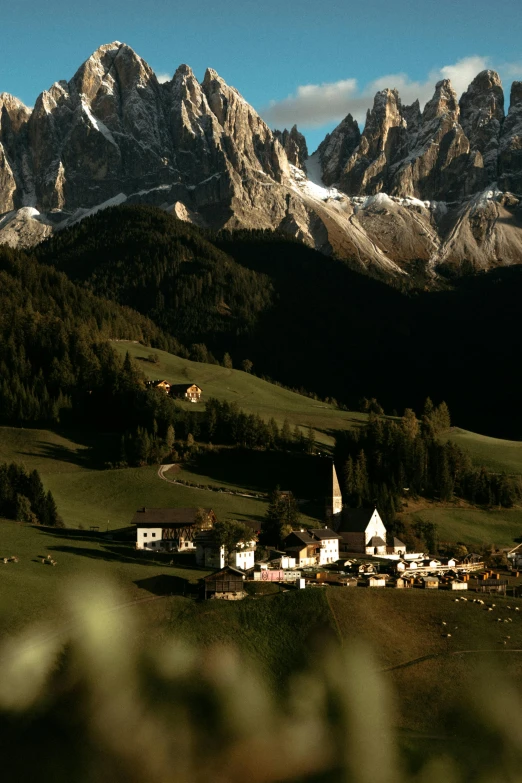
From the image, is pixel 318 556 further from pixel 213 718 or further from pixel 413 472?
pixel 213 718

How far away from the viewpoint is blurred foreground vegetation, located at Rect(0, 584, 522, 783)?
213 ft

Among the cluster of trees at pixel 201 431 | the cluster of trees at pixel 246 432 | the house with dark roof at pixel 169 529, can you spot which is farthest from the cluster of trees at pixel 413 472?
the house with dark roof at pixel 169 529

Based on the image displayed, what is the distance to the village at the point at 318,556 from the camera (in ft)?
328

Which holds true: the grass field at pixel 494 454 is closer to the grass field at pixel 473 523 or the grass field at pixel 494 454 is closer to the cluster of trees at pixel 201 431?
the grass field at pixel 473 523

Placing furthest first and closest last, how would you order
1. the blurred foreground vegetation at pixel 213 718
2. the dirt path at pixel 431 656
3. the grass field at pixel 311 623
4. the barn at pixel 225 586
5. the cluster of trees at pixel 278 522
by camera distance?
the cluster of trees at pixel 278 522 → the barn at pixel 225 586 → the dirt path at pixel 431 656 → the grass field at pixel 311 623 → the blurred foreground vegetation at pixel 213 718

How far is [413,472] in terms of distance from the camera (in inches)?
6147

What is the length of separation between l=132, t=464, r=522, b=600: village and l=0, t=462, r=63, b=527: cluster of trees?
11.6 meters

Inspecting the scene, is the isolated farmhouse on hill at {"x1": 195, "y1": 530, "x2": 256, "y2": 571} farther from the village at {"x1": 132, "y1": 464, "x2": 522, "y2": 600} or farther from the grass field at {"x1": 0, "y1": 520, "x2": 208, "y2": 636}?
the grass field at {"x1": 0, "y1": 520, "x2": 208, "y2": 636}

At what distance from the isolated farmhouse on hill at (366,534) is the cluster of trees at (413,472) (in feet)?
50.4

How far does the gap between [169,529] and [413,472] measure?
160ft

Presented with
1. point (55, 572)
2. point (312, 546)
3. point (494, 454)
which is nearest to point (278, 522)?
point (312, 546)

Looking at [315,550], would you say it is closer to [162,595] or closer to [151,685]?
[162,595]

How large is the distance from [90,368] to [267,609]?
114 m

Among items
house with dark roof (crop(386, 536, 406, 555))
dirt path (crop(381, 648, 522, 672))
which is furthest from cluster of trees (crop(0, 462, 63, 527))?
dirt path (crop(381, 648, 522, 672))
